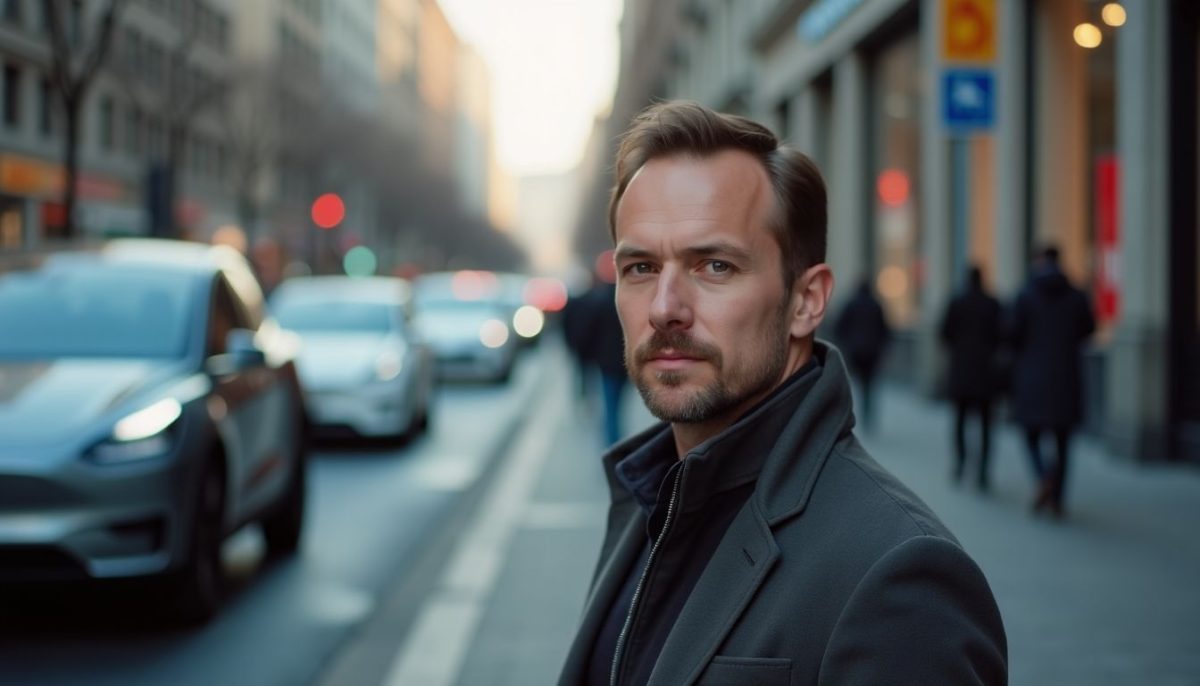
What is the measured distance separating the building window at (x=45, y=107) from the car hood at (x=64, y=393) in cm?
3239

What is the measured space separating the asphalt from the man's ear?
Answer: 12.1 ft

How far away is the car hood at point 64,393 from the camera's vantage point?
6285mm

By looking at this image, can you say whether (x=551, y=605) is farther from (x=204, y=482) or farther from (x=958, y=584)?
(x=958, y=584)

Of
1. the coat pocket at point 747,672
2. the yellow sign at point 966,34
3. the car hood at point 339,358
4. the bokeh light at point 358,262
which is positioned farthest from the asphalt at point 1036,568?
the bokeh light at point 358,262

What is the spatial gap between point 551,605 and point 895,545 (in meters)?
5.66

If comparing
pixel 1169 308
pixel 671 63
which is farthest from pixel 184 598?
pixel 671 63

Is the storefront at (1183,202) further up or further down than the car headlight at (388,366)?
further up

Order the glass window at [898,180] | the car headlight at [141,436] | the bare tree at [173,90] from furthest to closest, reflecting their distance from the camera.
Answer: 1. the bare tree at [173,90]
2. the glass window at [898,180]
3. the car headlight at [141,436]

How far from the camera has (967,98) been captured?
1087 cm

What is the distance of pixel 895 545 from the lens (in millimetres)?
1645

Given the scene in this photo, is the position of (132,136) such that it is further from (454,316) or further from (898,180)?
(898,180)

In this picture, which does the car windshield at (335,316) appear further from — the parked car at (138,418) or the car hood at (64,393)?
the car hood at (64,393)

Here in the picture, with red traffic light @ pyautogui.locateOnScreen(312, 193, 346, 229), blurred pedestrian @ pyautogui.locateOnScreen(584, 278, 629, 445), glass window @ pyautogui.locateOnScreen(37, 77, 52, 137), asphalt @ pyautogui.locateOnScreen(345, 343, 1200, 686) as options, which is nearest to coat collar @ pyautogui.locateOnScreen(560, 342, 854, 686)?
asphalt @ pyautogui.locateOnScreen(345, 343, 1200, 686)

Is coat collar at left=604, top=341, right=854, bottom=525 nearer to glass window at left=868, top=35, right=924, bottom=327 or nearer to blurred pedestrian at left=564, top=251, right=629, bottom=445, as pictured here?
blurred pedestrian at left=564, top=251, right=629, bottom=445
